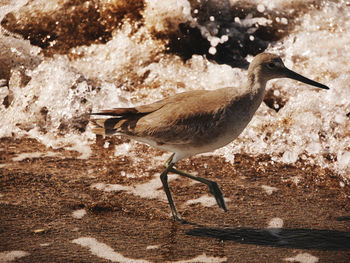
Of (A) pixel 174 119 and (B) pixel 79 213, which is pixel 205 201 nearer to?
(A) pixel 174 119

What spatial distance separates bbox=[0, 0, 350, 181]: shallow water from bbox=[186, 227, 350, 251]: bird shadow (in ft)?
4.33

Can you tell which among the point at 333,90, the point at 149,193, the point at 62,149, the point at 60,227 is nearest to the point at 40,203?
the point at 60,227

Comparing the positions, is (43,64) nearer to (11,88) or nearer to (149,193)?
(11,88)

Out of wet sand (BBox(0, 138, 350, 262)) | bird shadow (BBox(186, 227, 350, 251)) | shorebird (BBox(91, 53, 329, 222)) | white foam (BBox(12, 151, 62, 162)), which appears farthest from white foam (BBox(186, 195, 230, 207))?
white foam (BBox(12, 151, 62, 162))

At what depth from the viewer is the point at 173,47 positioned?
645 cm

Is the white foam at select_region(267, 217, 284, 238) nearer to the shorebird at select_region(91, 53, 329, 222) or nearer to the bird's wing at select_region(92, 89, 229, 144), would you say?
the shorebird at select_region(91, 53, 329, 222)

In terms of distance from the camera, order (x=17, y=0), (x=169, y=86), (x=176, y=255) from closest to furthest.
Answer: (x=176, y=255) < (x=169, y=86) < (x=17, y=0)

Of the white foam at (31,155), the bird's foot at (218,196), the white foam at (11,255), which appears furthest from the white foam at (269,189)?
the white foam at (31,155)

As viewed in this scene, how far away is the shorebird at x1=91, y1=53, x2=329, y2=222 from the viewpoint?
135 inches

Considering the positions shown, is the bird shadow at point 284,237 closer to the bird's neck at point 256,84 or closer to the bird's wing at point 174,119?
the bird's wing at point 174,119

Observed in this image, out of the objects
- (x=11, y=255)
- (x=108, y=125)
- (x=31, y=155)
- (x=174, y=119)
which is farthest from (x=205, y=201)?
(x=31, y=155)

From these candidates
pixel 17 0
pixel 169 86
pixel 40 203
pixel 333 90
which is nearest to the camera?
pixel 40 203

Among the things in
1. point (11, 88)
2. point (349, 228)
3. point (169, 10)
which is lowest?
point (349, 228)

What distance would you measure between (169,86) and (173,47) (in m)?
0.79
